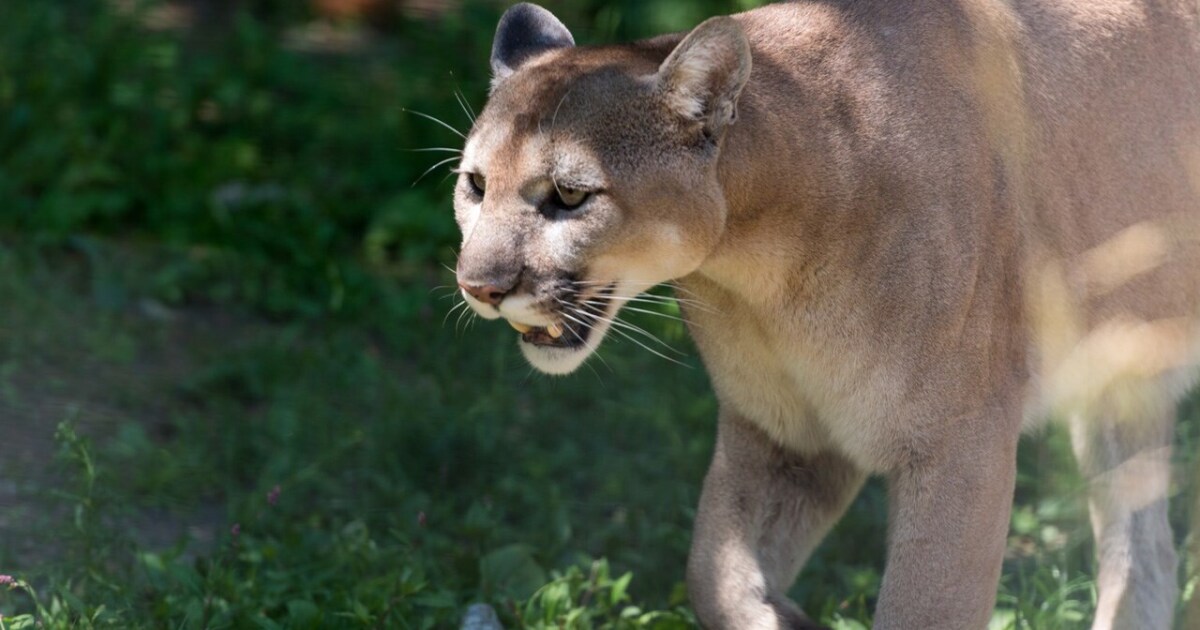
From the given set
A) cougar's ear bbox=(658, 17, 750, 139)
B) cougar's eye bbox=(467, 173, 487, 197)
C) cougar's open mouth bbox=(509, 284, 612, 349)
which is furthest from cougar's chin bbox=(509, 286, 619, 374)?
cougar's ear bbox=(658, 17, 750, 139)

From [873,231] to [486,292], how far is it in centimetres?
88

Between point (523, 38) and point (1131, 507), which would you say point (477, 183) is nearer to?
point (523, 38)

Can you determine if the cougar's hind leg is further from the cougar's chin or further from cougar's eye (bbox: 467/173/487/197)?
cougar's eye (bbox: 467/173/487/197)

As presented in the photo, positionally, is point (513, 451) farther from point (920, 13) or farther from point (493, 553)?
point (920, 13)

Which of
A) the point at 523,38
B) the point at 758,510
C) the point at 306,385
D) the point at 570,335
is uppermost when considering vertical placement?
the point at 523,38

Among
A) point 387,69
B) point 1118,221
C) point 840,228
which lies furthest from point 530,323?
point 387,69

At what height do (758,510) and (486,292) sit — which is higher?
(486,292)

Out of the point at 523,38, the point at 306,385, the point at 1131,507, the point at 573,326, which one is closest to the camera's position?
the point at 573,326

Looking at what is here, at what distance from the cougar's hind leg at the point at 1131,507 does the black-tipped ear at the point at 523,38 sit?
6.03 ft

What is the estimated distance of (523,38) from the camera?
4102mm

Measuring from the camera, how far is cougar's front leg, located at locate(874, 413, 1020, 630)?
3689 millimetres

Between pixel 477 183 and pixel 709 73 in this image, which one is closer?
pixel 709 73

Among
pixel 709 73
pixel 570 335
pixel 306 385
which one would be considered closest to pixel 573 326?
pixel 570 335

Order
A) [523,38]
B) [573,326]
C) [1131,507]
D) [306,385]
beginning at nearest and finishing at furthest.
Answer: [573,326]
[523,38]
[1131,507]
[306,385]
